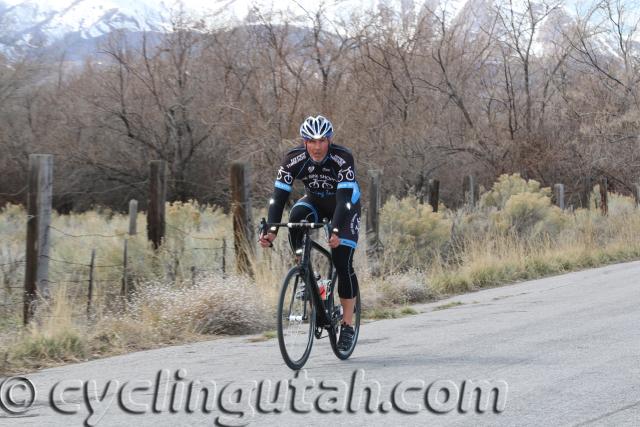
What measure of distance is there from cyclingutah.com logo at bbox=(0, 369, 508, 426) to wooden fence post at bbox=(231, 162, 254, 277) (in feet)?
16.3

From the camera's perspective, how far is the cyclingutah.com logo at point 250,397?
19.6 ft

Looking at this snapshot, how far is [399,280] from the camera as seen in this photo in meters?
13.4

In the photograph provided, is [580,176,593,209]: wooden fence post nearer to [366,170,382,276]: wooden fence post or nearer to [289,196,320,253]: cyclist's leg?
[366,170,382,276]: wooden fence post

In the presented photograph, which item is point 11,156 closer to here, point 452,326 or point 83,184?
point 83,184

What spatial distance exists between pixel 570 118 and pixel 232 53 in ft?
40.6

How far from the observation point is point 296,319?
7.38m

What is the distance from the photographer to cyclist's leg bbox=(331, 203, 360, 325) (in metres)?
7.69

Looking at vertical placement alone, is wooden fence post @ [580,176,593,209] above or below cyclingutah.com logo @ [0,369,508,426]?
above

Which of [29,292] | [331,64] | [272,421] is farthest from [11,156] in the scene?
[272,421]

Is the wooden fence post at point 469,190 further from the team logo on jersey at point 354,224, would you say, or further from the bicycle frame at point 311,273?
the bicycle frame at point 311,273

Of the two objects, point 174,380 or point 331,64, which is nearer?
point 174,380

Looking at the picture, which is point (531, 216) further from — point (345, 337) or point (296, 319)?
point (296, 319)

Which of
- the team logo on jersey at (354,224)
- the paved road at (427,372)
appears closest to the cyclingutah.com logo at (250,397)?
the paved road at (427,372)


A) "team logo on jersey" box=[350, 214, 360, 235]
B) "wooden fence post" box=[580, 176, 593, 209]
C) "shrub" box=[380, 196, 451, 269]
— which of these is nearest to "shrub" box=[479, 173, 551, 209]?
"shrub" box=[380, 196, 451, 269]
